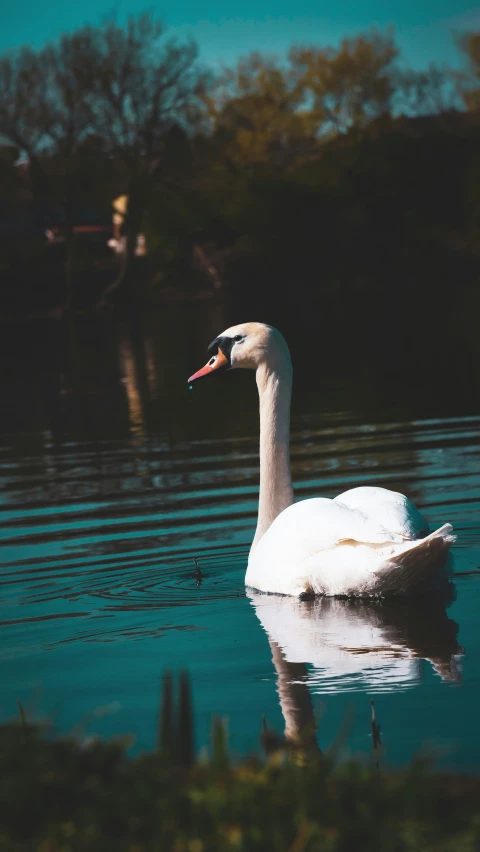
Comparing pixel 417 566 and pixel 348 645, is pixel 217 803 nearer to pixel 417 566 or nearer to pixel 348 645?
pixel 348 645

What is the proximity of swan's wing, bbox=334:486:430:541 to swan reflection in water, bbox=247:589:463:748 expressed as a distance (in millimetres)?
468

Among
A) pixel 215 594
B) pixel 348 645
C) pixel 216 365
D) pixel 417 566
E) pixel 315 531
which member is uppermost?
pixel 216 365

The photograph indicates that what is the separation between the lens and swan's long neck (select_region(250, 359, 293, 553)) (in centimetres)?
834

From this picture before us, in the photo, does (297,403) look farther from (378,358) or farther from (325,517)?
(325,517)

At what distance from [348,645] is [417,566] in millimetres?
584

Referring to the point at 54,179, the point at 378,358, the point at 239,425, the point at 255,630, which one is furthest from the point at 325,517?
the point at 54,179

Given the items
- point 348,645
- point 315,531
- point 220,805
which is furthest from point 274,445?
point 220,805

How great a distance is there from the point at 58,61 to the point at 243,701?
6323 centimetres

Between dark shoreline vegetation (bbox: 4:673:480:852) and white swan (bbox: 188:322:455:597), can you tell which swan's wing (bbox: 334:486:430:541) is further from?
dark shoreline vegetation (bbox: 4:673:480:852)

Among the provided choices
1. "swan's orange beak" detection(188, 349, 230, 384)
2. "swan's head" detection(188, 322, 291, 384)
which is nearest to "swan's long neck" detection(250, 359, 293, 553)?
"swan's head" detection(188, 322, 291, 384)

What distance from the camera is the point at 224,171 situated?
74375mm

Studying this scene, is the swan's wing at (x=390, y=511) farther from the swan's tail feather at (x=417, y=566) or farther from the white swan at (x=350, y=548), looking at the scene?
the swan's tail feather at (x=417, y=566)

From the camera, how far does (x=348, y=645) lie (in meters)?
6.18

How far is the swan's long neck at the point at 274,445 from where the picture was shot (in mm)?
8336
